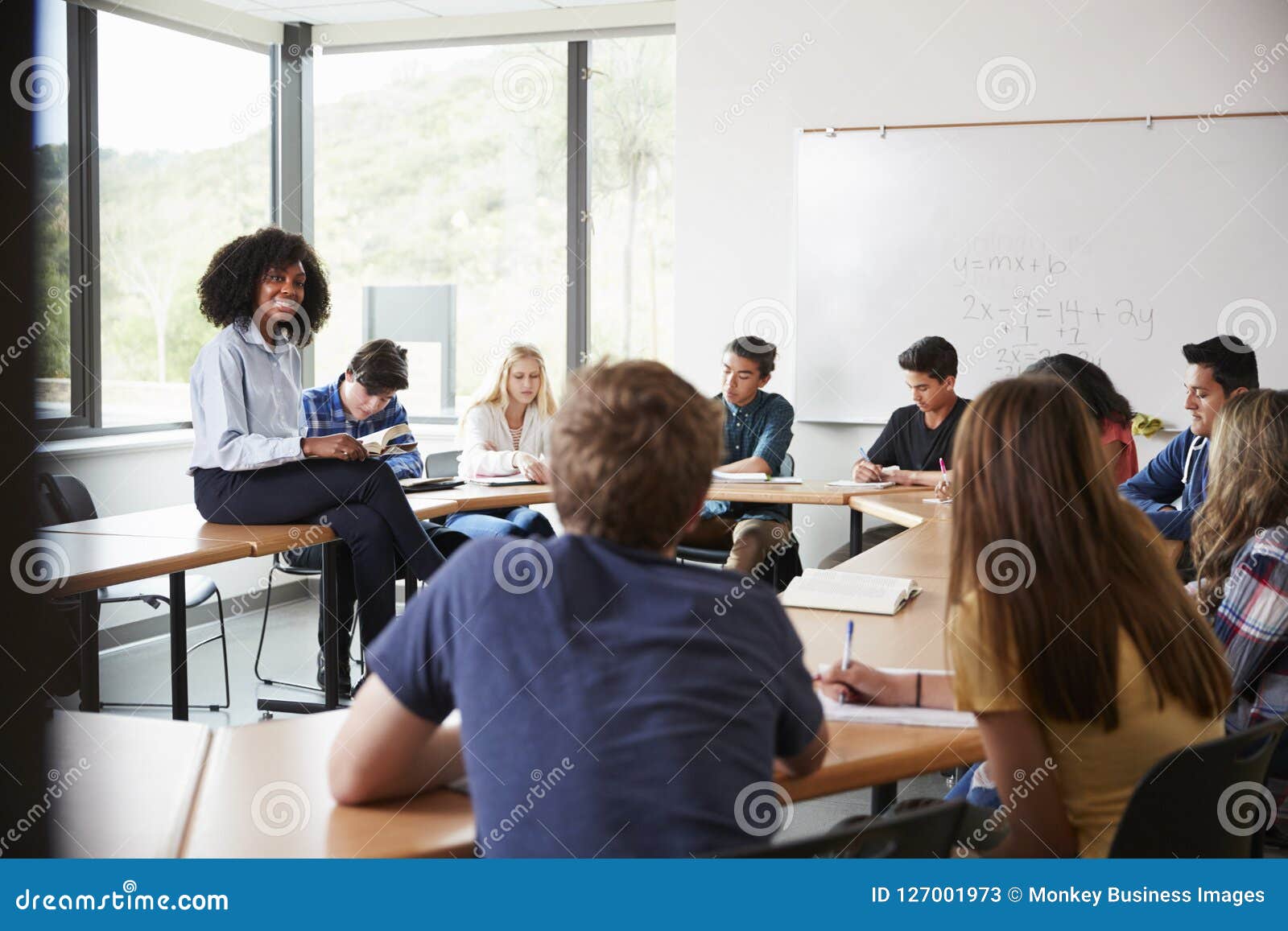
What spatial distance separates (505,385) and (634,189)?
5.50ft

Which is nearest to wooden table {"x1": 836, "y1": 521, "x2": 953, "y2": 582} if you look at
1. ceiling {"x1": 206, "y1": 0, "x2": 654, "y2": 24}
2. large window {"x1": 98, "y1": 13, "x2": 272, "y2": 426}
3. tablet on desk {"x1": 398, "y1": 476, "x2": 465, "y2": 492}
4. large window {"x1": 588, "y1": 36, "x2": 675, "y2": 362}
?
tablet on desk {"x1": 398, "y1": 476, "x2": 465, "y2": 492}

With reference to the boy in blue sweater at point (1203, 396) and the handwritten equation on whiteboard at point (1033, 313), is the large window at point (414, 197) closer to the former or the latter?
the handwritten equation on whiteboard at point (1033, 313)

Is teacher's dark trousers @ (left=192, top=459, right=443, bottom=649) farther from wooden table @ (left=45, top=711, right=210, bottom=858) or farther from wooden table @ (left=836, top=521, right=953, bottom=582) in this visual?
wooden table @ (left=45, top=711, right=210, bottom=858)

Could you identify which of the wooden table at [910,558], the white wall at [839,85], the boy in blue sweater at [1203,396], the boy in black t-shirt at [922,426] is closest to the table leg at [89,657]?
the wooden table at [910,558]

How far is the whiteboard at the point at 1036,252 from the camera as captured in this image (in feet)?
15.7

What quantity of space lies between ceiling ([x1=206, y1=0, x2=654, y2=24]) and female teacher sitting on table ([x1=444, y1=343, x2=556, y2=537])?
202cm

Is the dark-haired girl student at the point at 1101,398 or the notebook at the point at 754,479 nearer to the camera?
the dark-haired girl student at the point at 1101,398

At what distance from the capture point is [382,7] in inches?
229

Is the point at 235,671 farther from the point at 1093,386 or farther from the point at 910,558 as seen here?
the point at 1093,386

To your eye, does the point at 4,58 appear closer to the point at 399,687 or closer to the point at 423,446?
the point at 399,687

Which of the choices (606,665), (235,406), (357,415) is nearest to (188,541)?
(235,406)

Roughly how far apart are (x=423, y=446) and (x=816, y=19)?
289 cm

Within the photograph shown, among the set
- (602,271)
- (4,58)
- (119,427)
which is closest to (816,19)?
(602,271)

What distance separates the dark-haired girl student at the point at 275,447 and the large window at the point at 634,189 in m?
2.34
